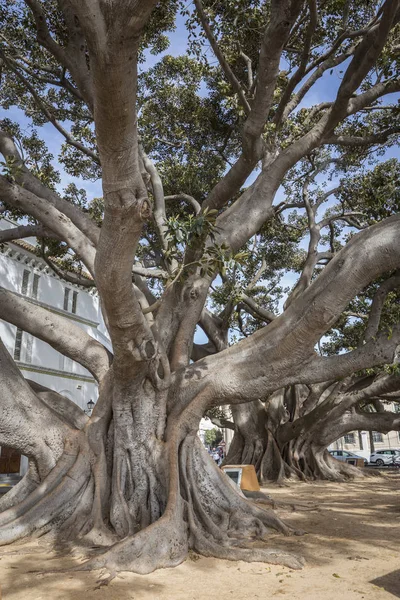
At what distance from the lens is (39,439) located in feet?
22.2

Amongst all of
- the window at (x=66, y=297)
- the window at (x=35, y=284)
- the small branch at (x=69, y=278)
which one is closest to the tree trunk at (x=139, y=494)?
the small branch at (x=69, y=278)

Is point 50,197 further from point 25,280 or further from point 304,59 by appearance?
point 25,280

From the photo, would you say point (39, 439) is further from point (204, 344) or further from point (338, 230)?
point (338, 230)

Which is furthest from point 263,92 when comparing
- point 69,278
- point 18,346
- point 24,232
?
point 18,346

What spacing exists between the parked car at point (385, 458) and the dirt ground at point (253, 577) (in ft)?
92.3

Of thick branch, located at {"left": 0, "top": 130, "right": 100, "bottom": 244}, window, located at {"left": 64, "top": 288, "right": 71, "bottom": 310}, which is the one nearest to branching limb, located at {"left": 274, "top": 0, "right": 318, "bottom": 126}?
thick branch, located at {"left": 0, "top": 130, "right": 100, "bottom": 244}

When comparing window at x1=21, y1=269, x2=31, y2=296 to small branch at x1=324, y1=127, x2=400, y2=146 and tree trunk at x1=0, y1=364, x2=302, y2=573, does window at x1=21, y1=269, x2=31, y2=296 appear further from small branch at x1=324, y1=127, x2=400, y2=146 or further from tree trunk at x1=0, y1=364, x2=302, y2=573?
small branch at x1=324, y1=127, x2=400, y2=146

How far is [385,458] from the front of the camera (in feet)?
110

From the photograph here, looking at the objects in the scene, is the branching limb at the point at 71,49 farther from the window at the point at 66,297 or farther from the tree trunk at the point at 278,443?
the window at the point at 66,297

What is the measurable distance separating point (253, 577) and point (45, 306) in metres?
19.7

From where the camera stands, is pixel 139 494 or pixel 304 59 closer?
pixel 139 494

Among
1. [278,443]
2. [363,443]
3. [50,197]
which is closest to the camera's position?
[50,197]

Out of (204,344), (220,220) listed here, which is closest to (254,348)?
(220,220)

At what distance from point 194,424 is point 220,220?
10.7 ft
